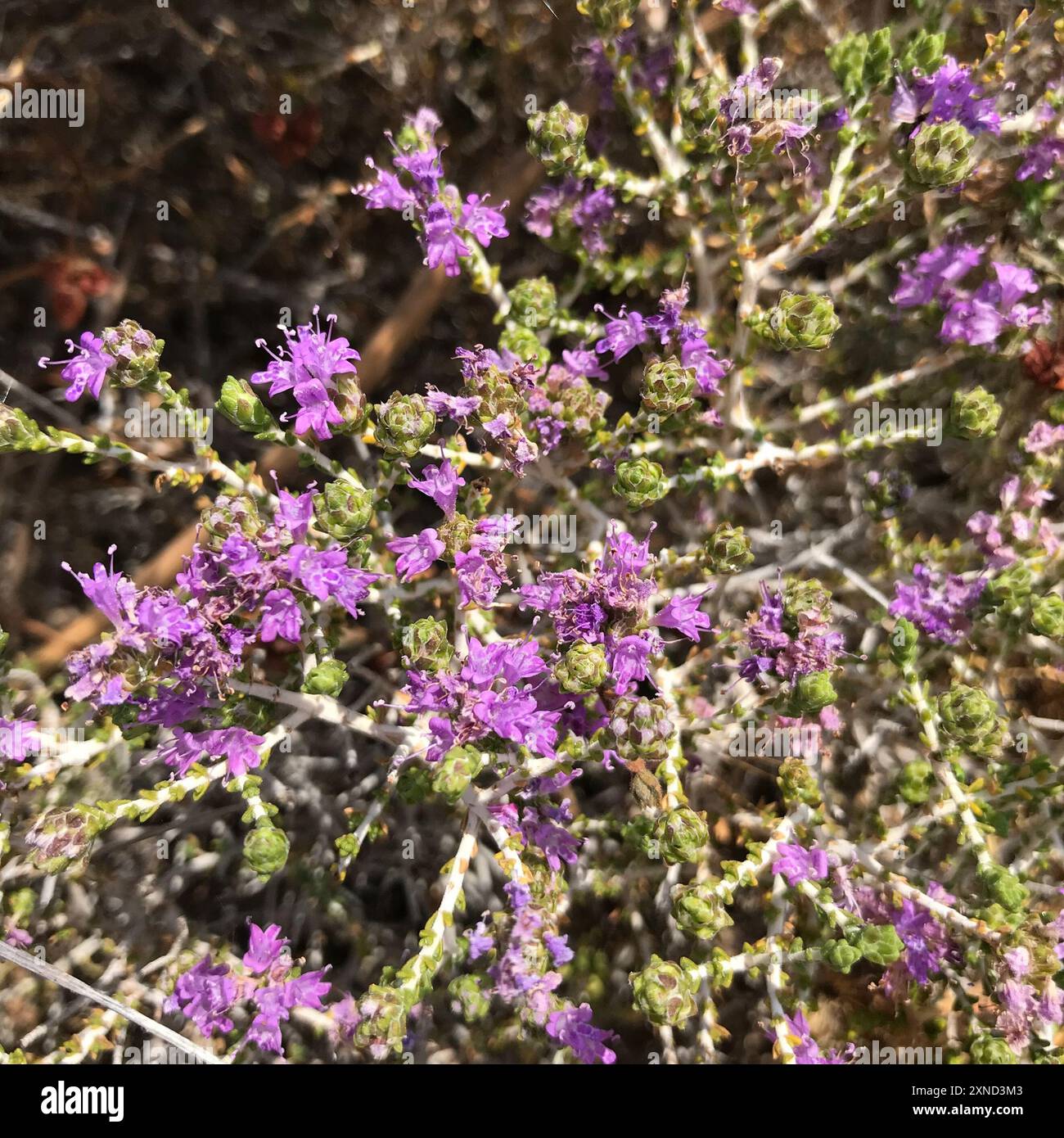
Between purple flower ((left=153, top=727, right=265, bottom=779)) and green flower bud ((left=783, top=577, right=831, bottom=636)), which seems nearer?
purple flower ((left=153, top=727, right=265, bottom=779))

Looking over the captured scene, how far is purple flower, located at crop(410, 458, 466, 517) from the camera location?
2.96m

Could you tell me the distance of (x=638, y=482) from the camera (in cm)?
307

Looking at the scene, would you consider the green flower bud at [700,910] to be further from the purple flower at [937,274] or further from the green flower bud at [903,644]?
the purple flower at [937,274]

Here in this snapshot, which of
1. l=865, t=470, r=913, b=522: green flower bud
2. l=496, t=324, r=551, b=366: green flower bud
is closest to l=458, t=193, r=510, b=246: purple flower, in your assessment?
l=496, t=324, r=551, b=366: green flower bud

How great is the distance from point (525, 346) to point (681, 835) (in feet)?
5.80

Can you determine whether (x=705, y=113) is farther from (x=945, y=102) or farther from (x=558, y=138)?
(x=945, y=102)

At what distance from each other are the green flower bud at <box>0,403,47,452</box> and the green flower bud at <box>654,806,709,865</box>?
231 cm

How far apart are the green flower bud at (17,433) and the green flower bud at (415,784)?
63.4 inches

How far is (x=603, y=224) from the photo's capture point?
3695 millimetres

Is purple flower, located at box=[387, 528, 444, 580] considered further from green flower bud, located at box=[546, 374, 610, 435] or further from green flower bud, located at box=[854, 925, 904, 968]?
green flower bud, located at box=[854, 925, 904, 968]

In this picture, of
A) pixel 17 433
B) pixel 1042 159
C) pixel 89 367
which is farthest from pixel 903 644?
pixel 17 433

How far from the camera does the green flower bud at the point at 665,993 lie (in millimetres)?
2789

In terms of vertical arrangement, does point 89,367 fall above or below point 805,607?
above

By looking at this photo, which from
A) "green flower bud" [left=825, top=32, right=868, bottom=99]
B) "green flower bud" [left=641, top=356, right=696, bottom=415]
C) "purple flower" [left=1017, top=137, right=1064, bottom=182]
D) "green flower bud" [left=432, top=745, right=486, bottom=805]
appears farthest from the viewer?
"purple flower" [left=1017, top=137, right=1064, bottom=182]
